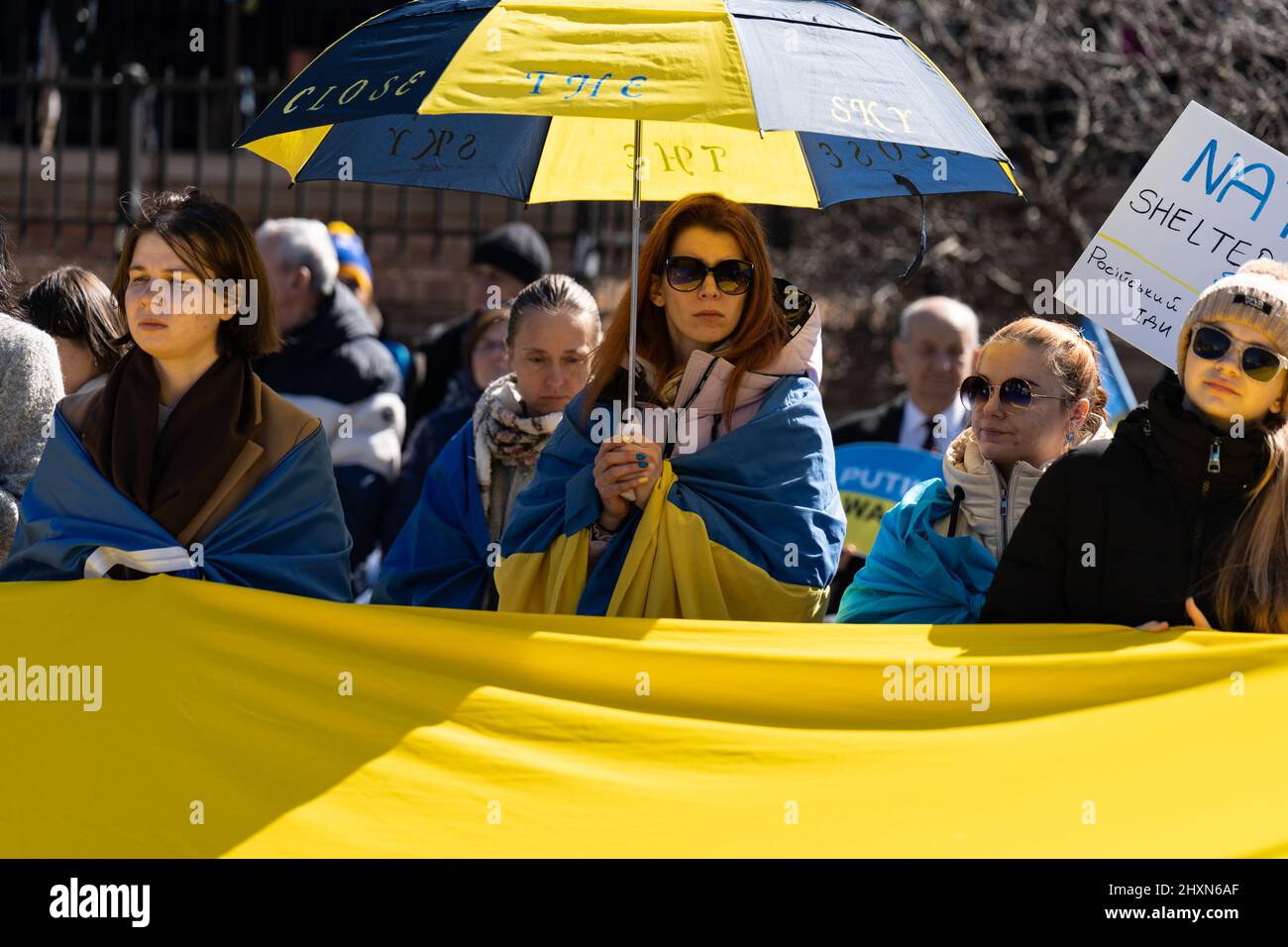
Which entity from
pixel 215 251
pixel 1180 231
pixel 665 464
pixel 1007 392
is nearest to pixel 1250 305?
pixel 1007 392

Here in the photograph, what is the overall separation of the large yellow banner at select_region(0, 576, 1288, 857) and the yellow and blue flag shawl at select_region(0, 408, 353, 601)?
135 mm

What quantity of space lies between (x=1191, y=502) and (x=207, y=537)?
214cm

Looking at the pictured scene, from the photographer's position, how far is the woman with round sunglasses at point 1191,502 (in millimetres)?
3699

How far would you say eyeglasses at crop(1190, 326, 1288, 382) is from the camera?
3.70 meters

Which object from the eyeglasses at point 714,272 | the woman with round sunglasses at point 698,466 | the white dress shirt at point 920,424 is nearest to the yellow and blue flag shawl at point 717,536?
the woman with round sunglasses at point 698,466

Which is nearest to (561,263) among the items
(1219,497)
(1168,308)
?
(1168,308)

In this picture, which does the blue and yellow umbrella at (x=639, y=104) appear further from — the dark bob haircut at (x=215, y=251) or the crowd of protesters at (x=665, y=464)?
the crowd of protesters at (x=665, y=464)

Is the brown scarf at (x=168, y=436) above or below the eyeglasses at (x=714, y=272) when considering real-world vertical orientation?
below

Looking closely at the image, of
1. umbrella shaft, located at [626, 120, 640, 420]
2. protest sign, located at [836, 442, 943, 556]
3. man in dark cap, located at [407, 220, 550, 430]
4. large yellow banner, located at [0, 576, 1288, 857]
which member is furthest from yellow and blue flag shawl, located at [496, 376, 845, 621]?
man in dark cap, located at [407, 220, 550, 430]

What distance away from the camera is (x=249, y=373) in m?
4.06

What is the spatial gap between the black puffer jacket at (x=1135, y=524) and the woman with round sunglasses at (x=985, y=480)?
29 cm

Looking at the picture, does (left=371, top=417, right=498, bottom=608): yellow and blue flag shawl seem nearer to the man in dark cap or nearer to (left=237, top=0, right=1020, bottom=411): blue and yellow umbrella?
(left=237, top=0, right=1020, bottom=411): blue and yellow umbrella

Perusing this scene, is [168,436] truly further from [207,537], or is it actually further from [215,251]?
[215,251]
